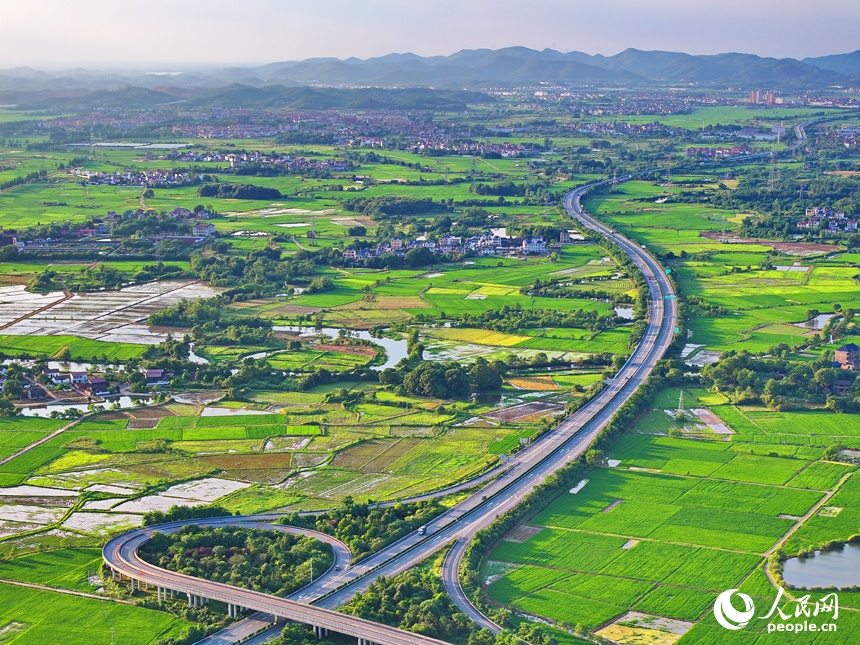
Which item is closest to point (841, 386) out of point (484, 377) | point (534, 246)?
point (484, 377)

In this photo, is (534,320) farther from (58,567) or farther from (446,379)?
(58,567)

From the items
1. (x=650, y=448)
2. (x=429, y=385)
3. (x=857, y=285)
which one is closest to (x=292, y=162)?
(x=857, y=285)

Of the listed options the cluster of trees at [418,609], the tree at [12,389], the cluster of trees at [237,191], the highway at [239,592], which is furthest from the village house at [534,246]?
the cluster of trees at [418,609]

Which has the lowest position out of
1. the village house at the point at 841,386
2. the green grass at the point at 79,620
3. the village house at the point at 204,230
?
the green grass at the point at 79,620

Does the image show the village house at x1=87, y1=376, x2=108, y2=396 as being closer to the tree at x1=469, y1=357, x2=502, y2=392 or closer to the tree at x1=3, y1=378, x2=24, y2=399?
the tree at x1=3, y1=378, x2=24, y2=399

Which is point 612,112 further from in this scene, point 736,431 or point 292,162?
point 736,431

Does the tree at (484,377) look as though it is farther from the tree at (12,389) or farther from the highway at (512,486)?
the tree at (12,389)
